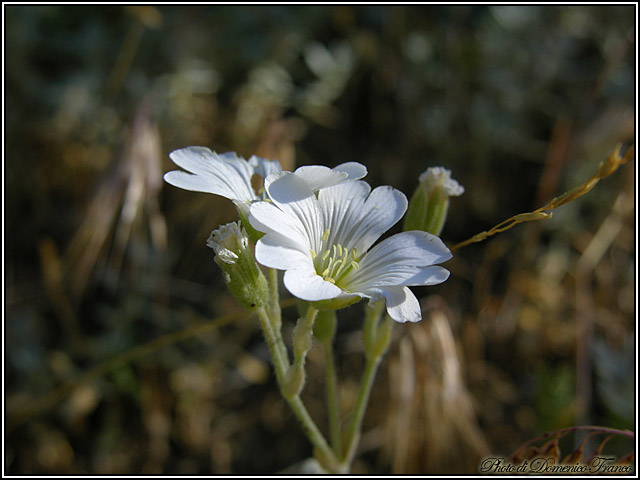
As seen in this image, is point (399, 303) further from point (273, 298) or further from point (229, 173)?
point (229, 173)

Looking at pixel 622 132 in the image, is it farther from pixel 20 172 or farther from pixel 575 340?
pixel 20 172

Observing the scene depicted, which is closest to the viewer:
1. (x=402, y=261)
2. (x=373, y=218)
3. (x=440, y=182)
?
(x=402, y=261)

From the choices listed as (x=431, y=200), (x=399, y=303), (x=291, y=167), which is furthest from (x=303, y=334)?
(x=291, y=167)

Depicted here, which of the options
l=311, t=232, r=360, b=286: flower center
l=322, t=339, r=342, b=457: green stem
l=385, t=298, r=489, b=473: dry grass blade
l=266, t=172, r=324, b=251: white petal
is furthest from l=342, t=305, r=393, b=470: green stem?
l=385, t=298, r=489, b=473: dry grass blade

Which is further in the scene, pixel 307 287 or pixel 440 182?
pixel 440 182

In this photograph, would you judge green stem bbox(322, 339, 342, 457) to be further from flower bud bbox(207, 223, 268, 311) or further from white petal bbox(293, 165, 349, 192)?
white petal bbox(293, 165, 349, 192)

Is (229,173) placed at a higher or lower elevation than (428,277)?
higher

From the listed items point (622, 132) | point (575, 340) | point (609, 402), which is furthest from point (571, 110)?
point (609, 402)
